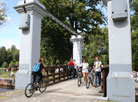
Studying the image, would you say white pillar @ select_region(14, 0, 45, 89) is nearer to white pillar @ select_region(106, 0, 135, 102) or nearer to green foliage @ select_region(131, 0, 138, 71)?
white pillar @ select_region(106, 0, 135, 102)

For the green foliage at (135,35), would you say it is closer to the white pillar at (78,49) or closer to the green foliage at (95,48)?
the green foliage at (95,48)

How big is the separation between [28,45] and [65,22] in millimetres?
10332

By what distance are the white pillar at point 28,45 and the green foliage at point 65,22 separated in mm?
9661

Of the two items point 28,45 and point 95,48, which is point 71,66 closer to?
point 28,45

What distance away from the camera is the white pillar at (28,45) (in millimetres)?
6673

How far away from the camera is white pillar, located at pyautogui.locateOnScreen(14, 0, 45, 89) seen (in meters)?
6.67

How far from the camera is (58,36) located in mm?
18234

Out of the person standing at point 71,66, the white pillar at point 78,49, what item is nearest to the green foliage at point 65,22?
the white pillar at point 78,49

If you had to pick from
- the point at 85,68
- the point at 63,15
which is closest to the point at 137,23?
the point at 63,15

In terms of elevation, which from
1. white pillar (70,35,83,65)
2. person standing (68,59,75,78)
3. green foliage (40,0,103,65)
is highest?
green foliage (40,0,103,65)

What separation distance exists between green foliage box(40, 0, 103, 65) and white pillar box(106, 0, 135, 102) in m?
11.1

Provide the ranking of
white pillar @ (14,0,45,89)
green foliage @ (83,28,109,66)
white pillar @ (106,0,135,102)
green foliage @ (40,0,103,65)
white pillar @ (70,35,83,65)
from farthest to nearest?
green foliage @ (83,28,109,66), green foliage @ (40,0,103,65), white pillar @ (70,35,83,65), white pillar @ (14,0,45,89), white pillar @ (106,0,135,102)

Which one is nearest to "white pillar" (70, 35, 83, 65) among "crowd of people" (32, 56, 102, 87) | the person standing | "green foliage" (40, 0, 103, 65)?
"crowd of people" (32, 56, 102, 87)

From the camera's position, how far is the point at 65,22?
16484 millimetres
